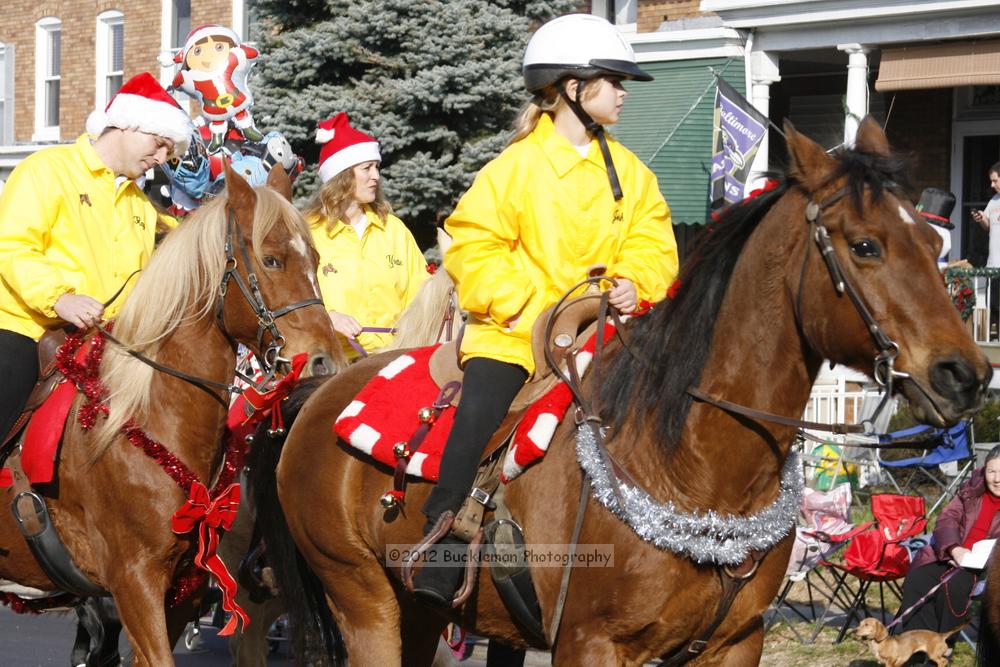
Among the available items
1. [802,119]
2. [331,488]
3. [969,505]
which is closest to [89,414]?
[331,488]

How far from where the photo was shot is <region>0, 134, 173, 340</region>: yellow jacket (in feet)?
18.5

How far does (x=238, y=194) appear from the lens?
18.7ft

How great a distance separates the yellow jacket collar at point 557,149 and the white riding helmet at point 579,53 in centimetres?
15

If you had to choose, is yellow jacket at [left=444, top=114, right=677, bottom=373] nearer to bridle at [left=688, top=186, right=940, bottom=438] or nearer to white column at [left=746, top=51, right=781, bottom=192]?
bridle at [left=688, top=186, right=940, bottom=438]

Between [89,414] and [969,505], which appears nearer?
[89,414]

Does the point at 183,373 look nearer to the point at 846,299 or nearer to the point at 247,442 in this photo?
the point at 247,442

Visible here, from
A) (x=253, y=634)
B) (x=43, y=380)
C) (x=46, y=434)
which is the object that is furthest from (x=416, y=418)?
(x=253, y=634)

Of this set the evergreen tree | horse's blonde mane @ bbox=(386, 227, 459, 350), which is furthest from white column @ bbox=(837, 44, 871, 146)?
horse's blonde mane @ bbox=(386, 227, 459, 350)

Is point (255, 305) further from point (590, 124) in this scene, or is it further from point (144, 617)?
point (590, 124)

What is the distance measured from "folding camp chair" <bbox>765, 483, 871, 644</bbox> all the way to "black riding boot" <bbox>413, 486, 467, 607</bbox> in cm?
429

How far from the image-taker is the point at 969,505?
7918mm

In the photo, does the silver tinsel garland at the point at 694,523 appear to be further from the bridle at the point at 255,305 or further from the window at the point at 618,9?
the window at the point at 618,9

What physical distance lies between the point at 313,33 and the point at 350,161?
7.86 meters

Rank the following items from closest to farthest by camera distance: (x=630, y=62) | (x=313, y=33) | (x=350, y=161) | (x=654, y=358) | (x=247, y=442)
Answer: (x=654, y=358)
(x=630, y=62)
(x=247, y=442)
(x=350, y=161)
(x=313, y=33)
